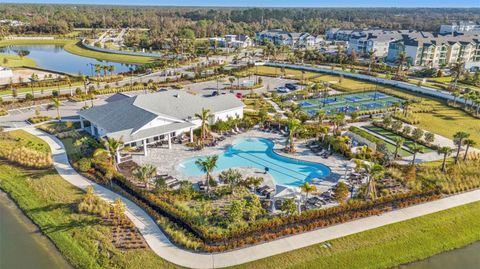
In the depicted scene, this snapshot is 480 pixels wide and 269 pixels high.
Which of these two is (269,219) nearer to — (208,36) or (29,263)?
(29,263)

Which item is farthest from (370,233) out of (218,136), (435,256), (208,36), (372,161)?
(208,36)

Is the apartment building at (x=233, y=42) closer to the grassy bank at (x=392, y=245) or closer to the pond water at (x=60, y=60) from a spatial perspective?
the pond water at (x=60, y=60)

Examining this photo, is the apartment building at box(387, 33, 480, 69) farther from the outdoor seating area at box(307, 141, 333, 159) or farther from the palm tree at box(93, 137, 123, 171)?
the palm tree at box(93, 137, 123, 171)

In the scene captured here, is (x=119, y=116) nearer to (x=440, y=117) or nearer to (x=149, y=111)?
(x=149, y=111)

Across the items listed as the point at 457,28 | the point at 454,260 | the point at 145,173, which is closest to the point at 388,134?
the point at 454,260

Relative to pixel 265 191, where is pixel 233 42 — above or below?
above
